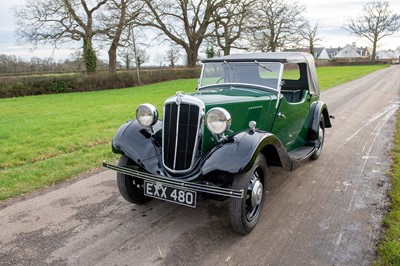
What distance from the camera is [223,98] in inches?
146

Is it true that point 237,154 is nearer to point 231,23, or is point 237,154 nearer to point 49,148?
point 49,148

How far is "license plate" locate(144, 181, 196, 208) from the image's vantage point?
311cm

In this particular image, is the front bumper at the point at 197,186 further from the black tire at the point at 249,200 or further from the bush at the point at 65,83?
the bush at the point at 65,83

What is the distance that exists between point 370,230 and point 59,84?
23587mm

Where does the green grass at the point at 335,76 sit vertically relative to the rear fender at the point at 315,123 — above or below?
above

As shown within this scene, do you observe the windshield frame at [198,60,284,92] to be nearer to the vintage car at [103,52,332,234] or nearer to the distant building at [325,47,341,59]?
the vintage car at [103,52,332,234]

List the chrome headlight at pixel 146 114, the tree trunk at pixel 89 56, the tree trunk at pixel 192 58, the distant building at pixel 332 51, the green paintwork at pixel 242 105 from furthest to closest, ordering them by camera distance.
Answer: the distant building at pixel 332 51 → the tree trunk at pixel 192 58 → the tree trunk at pixel 89 56 → the chrome headlight at pixel 146 114 → the green paintwork at pixel 242 105

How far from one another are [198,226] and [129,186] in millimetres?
1001

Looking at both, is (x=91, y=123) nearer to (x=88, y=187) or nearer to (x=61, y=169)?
(x=61, y=169)

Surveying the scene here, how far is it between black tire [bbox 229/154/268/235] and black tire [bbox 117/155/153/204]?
136 cm

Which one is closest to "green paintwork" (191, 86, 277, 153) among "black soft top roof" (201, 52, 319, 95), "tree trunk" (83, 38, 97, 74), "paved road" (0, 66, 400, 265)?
"black soft top roof" (201, 52, 319, 95)

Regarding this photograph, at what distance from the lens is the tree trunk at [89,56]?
88.6 feet

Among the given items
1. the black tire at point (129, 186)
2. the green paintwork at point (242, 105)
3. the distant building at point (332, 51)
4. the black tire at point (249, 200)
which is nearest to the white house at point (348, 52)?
the distant building at point (332, 51)

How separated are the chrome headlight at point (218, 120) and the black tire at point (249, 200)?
0.49 meters
